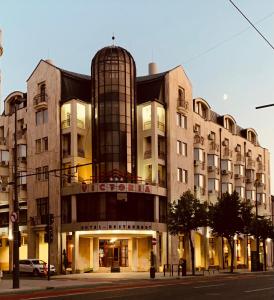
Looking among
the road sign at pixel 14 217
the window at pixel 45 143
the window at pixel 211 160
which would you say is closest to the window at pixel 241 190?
the window at pixel 211 160

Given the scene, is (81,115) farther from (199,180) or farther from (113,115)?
(199,180)

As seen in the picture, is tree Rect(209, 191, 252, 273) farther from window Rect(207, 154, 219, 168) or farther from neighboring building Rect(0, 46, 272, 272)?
window Rect(207, 154, 219, 168)

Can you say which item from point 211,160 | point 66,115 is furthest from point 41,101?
point 211,160

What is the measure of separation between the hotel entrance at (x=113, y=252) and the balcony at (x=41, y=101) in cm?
1469

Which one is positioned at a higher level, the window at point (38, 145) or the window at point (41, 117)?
the window at point (41, 117)

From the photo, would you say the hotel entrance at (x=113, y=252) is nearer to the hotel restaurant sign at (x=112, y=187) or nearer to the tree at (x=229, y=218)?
the hotel restaurant sign at (x=112, y=187)

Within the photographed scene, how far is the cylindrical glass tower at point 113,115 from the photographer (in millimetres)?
58188

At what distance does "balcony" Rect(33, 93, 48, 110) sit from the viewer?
60.5 m

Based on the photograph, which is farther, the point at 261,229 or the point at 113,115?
the point at 261,229

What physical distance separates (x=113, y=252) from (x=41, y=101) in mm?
16780

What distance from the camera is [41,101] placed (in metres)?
60.8

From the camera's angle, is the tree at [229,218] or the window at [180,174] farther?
the window at [180,174]

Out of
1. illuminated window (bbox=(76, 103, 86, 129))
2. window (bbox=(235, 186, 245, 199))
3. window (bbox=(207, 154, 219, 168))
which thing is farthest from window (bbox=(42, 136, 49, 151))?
window (bbox=(235, 186, 245, 199))

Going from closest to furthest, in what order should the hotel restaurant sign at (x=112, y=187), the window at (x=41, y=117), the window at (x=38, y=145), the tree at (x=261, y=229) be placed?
the hotel restaurant sign at (x=112, y=187), the window at (x=41, y=117), the window at (x=38, y=145), the tree at (x=261, y=229)
